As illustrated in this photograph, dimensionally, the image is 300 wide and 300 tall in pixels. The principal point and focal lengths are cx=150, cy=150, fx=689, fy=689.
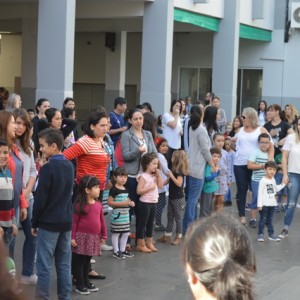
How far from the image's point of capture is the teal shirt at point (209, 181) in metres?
10.4

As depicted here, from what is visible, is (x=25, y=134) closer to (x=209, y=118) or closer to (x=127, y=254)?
(x=127, y=254)

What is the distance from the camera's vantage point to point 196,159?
1000 cm

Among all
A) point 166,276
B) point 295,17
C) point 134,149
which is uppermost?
point 295,17

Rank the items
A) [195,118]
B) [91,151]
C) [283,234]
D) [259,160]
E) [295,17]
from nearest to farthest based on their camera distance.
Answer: [91,151] → [195,118] → [283,234] → [259,160] → [295,17]

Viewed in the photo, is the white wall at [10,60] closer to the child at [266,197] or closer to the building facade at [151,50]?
the building facade at [151,50]

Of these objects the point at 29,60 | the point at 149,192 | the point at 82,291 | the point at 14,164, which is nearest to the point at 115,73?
the point at 29,60

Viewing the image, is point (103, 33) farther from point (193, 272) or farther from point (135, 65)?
point (193, 272)

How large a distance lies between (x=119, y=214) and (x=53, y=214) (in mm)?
2272

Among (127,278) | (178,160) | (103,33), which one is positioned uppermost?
(103,33)

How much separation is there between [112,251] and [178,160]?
1.61 m

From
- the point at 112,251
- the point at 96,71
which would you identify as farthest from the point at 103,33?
the point at 112,251

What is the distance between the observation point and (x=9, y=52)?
27.3 metres

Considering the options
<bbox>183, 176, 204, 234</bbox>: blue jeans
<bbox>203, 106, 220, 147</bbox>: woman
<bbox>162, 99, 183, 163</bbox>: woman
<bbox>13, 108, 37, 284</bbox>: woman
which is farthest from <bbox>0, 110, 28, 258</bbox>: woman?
<bbox>162, 99, 183, 163</bbox>: woman

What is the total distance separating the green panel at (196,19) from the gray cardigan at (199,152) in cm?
970
